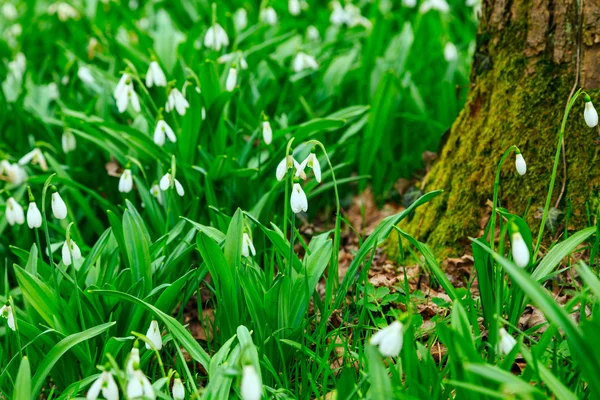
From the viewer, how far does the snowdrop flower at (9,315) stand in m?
2.32

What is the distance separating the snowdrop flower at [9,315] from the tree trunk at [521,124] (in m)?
1.79

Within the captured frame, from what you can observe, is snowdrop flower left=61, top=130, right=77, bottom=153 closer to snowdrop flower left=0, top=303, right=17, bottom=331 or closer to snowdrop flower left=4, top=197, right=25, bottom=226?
snowdrop flower left=4, top=197, right=25, bottom=226

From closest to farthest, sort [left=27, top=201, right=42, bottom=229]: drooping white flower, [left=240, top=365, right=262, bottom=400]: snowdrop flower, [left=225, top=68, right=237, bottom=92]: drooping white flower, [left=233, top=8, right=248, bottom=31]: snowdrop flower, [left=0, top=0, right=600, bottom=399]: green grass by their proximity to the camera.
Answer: [left=240, top=365, right=262, bottom=400]: snowdrop flower, [left=0, top=0, right=600, bottom=399]: green grass, [left=27, top=201, right=42, bottom=229]: drooping white flower, [left=225, top=68, right=237, bottom=92]: drooping white flower, [left=233, top=8, right=248, bottom=31]: snowdrop flower

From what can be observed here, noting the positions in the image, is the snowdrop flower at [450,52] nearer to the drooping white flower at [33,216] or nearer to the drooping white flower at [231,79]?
the drooping white flower at [231,79]

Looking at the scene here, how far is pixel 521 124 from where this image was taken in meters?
2.97

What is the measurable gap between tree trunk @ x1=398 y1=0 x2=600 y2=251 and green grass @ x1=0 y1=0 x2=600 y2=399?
186 millimetres

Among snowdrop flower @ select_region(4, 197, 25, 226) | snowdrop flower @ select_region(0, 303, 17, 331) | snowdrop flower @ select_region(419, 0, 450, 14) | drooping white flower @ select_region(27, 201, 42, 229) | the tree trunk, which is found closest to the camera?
snowdrop flower @ select_region(0, 303, 17, 331)

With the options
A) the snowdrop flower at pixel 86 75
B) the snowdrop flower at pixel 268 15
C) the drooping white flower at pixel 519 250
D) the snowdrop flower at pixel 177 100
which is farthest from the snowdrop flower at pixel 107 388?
the snowdrop flower at pixel 268 15

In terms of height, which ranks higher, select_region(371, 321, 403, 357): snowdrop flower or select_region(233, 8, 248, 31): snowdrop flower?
select_region(233, 8, 248, 31): snowdrop flower

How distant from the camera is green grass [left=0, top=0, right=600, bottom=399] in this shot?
2.04 m

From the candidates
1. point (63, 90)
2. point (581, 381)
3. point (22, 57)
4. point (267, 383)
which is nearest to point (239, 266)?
point (267, 383)

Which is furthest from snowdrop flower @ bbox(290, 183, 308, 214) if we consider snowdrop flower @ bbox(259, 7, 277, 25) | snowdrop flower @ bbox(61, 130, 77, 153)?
snowdrop flower @ bbox(259, 7, 277, 25)

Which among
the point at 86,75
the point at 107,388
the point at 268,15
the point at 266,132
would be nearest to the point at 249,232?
the point at 266,132

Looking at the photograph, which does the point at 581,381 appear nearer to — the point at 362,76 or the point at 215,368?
the point at 215,368
